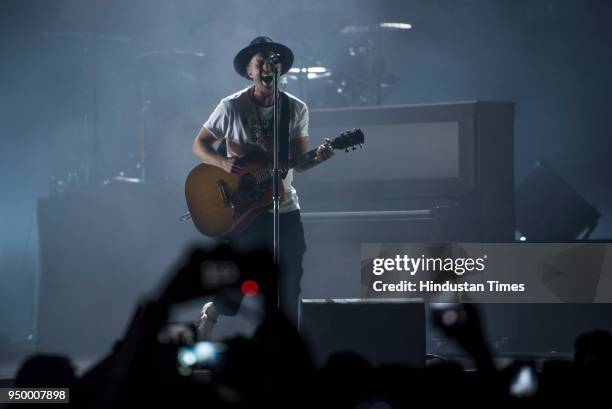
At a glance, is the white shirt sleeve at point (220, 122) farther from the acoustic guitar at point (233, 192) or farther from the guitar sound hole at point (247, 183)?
the guitar sound hole at point (247, 183)

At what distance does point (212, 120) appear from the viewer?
657cm

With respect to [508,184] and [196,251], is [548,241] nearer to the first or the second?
[508,184]

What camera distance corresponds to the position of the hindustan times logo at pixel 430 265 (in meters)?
7.85

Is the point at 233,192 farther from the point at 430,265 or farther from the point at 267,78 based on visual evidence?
the point at 430,265

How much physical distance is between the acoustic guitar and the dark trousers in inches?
2.8

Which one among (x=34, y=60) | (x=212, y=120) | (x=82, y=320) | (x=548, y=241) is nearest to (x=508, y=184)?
(x=548, y=241)

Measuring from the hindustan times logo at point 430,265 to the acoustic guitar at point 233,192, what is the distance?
1.85m

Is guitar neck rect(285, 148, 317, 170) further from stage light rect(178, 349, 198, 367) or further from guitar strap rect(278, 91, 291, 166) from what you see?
stage light rect(178, 349, 198, 367)

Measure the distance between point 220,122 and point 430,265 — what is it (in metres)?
2.38

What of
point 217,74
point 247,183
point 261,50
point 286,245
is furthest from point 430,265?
point 217,74

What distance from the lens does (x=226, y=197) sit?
633 cm

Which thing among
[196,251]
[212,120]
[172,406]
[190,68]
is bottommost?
[172,406]

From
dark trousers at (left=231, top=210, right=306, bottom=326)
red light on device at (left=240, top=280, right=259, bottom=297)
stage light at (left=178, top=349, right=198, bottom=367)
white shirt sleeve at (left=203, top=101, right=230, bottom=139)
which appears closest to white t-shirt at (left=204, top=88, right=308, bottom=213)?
white shirt sleeve at (left=203, top=101, right=230, bottom=139)

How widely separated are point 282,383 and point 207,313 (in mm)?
3239
